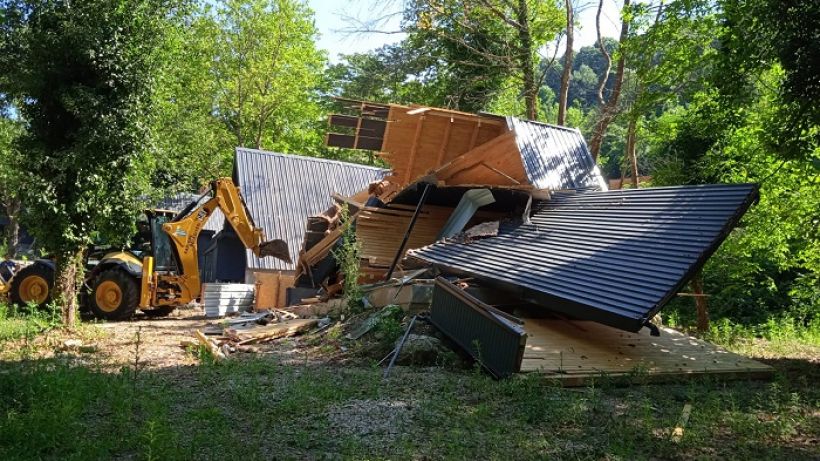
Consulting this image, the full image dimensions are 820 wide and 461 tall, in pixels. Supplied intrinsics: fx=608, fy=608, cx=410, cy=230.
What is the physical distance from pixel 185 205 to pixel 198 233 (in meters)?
10.3

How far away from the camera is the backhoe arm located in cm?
1570

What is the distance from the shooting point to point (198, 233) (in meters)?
16.2

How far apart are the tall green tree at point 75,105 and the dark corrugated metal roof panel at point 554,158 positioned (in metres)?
8.16

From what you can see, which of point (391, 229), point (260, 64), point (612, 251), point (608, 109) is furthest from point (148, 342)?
point (260, 64)

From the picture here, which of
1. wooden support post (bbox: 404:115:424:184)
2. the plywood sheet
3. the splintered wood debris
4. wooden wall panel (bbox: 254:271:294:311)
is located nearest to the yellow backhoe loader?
wooden wall panel (bbox: 254:271:294:311)

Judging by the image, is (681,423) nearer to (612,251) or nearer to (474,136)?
(612,251)

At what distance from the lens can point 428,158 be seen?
1600 centimetres

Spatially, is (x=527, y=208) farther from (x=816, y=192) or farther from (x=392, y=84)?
(x=392, y=84)

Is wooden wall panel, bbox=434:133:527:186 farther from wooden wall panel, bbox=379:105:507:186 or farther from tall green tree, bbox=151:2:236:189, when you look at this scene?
tall green tree, bbox=151:2:236:189

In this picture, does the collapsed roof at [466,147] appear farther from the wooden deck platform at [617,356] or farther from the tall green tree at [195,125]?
the tall green tree at [195,125]

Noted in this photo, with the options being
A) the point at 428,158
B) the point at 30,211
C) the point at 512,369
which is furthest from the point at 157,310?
the point at 512,369

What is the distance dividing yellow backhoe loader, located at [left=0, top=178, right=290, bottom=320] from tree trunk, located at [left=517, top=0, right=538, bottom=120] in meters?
10.9

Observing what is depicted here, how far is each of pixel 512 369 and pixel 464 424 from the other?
6.19 feet

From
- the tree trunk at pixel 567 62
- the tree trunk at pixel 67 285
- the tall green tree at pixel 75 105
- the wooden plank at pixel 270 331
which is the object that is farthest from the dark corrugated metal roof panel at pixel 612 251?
the tree trunk at pixel 567 62
